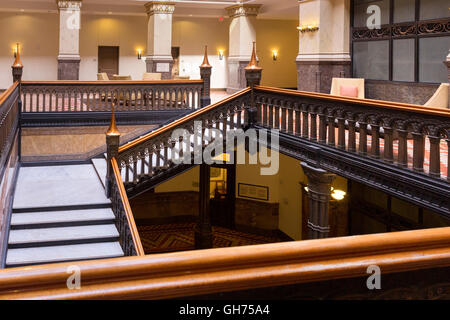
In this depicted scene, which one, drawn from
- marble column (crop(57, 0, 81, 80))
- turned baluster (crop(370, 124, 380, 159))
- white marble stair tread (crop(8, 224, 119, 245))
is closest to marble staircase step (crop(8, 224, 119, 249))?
white marble stair tread (crop(8, 224, 119, 245))

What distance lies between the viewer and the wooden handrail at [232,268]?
51.6 inches

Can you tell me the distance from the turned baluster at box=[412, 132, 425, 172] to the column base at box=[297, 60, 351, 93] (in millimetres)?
7322

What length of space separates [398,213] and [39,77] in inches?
661

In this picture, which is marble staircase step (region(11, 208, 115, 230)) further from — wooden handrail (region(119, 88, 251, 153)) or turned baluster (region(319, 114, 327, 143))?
turned baluster (region(319, 114, 327, 143))

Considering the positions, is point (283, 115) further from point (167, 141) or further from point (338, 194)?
point (338, 194)

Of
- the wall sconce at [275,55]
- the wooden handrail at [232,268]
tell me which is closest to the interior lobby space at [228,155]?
the wooden handrail at [232,268]

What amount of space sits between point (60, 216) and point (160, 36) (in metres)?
10.5

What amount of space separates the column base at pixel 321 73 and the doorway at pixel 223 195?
3.79m

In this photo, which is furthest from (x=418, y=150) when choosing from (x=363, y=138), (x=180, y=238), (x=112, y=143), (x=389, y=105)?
(x=180, y=238)

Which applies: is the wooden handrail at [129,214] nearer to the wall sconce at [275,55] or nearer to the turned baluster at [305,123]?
the turned baluster at [305,123]

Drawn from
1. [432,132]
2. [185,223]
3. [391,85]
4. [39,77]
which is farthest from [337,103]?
[39,77]

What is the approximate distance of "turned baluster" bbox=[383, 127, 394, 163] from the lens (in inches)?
242

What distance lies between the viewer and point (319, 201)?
26.1 feet

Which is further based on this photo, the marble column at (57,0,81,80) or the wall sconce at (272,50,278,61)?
the wall sconce at (272,50,278,61)
